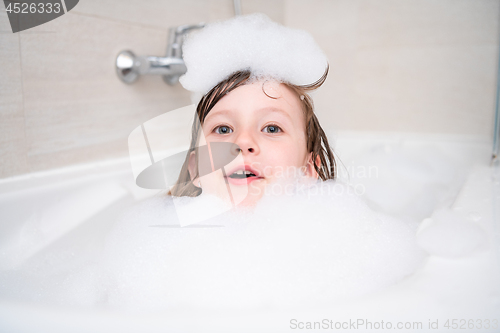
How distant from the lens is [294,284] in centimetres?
51

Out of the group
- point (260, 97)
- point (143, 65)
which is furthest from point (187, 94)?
point (260, 97)

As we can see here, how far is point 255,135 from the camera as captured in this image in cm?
70

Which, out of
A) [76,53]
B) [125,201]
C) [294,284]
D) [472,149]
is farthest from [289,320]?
[472,149]

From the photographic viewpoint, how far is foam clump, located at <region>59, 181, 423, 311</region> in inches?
19.7

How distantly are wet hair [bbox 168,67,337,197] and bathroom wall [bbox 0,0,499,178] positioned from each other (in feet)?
0.26

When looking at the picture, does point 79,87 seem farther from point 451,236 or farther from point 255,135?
point 451,236

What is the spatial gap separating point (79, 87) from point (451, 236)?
0.91 metres

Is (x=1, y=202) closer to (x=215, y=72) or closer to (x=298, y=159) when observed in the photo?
(x=215, y=72)

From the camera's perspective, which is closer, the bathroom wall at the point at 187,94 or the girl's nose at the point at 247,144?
the girl's nose at the point at 247,144

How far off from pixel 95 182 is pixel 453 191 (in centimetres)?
103

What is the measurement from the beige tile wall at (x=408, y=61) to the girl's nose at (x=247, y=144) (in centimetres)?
92

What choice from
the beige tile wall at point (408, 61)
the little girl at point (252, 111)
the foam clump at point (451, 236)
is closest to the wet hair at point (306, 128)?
the little girl at point (252, 111)

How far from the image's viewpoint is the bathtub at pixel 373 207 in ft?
1.18

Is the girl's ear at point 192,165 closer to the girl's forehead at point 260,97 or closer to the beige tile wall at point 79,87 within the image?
the girl's forehead at point 260,97
